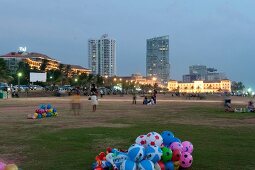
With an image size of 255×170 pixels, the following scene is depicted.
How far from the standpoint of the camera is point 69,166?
10.9 m

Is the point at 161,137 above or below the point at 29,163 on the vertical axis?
above

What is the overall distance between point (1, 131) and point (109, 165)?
36.5 feet

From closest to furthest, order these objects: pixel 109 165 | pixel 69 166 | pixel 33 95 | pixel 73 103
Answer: pixel 109 165, pixel 69 166, pixel 73 103, pixel 33 95

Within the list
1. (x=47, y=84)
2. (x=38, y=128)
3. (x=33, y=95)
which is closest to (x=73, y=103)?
(x=38, y=128)

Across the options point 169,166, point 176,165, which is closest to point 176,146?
point 176,165

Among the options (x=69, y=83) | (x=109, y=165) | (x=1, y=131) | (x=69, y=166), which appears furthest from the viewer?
(x=69, y=83)

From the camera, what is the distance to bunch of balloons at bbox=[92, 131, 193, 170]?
30.0ft

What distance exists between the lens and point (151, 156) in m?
9.32

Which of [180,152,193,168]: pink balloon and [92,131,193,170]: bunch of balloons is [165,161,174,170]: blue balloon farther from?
[180,152,193,168]: pink balloon

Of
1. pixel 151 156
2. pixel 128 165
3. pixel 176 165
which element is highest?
pixel 151 156

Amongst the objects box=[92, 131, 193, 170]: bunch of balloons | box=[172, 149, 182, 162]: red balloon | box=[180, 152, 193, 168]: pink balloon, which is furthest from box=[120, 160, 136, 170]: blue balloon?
box=[180, 152, 193, 168]: pink balloon

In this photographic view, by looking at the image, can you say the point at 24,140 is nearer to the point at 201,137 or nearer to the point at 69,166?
the point at 69,166

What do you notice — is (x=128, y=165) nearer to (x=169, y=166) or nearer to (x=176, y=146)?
(x=169, y=166)

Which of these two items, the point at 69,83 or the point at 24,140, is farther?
the point at 69,83
